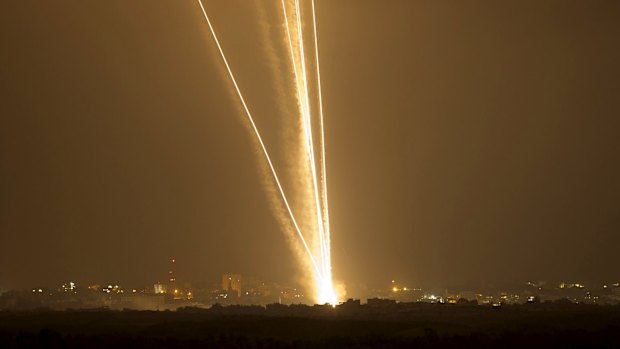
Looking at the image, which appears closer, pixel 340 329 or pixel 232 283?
pixel 340 329

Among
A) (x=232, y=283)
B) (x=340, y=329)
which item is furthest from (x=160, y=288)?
(x=340, y=329)

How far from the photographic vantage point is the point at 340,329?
29.0 m

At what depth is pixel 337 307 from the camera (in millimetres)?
40094

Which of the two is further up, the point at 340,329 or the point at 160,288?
the point at 160,288

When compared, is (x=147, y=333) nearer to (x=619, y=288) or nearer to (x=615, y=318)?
(x=615, y=318)

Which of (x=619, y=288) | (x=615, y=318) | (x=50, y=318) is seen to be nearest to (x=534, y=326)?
(x=615, y=318)

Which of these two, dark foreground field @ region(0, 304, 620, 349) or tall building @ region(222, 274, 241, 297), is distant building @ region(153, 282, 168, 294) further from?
dark foreground field @ region(0, 304, 620, 349)

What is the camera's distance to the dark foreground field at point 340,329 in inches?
940

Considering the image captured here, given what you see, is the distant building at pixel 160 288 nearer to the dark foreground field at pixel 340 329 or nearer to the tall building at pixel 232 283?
the tall building at pixel 232 283

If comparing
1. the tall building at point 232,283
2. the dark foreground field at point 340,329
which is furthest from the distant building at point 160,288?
the dark foreground field at point 340,329

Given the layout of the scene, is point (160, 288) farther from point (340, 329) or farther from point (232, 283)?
point (340, 329)

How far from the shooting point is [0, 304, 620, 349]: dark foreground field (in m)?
23.9

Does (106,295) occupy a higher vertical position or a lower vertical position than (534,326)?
higher

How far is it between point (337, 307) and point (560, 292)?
46626 mm
